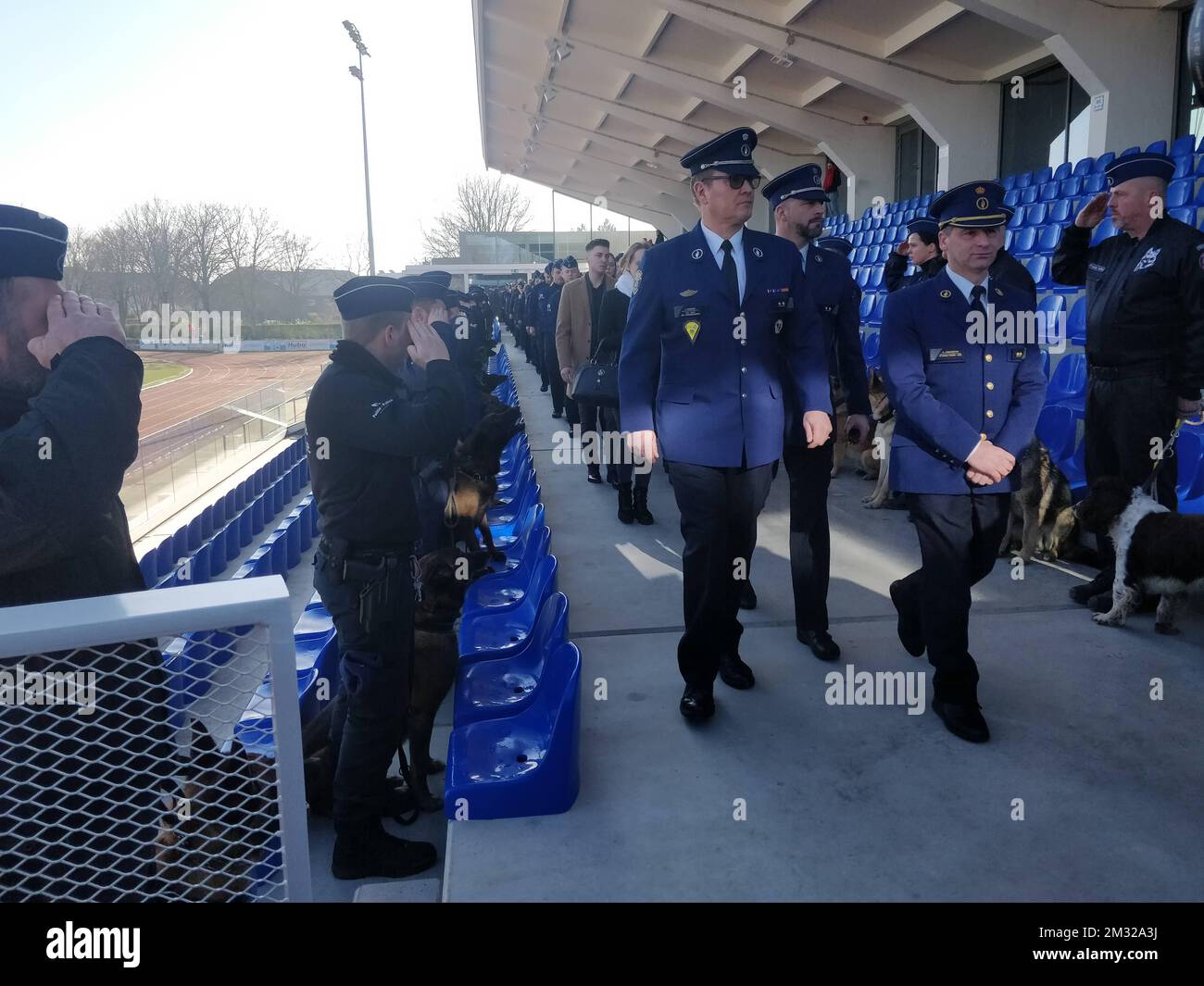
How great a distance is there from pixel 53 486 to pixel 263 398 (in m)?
15.9

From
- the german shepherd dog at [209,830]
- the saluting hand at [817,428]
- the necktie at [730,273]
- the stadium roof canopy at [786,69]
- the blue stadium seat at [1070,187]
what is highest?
the stadium roof canopy at [786,69]

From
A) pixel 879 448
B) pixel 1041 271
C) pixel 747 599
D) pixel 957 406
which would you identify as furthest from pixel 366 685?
pixel 1041 271

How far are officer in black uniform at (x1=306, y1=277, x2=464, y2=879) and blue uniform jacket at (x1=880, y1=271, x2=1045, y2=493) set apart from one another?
1658 millimetres

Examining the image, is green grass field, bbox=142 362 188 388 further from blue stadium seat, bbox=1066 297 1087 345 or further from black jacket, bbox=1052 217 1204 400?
black jacket, bbox=1052 217 1204 400

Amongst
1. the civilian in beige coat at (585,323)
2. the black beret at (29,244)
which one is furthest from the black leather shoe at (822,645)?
the civilian in beige coat at (585,323)

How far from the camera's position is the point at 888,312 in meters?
3.29

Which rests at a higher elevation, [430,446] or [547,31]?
[547,31]

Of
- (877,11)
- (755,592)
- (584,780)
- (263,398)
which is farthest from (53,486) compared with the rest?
(263,398)

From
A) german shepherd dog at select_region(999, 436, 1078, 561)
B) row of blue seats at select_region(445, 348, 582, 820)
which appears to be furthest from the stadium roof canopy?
row of blue seats at select_region(445, 348, 582, 820)

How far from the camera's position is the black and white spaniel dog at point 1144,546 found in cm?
388

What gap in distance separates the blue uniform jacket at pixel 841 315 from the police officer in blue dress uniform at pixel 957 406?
0.70m

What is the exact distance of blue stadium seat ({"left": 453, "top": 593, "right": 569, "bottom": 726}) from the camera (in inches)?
137

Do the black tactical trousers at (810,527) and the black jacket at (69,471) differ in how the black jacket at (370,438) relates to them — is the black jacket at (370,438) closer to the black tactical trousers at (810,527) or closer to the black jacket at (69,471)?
the black jacket at (69,471)
